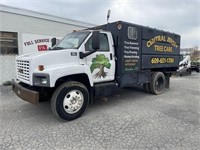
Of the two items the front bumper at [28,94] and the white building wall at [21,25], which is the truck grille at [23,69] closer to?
the front bumper at [28,94]

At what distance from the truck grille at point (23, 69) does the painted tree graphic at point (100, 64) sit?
5.40 feet

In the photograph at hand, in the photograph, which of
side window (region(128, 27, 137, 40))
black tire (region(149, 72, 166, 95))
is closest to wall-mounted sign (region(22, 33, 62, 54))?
side window (region(128, 27, 137, 40))

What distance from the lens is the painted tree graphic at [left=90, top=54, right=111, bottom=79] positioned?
482 cm

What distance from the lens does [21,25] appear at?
8.78 meters

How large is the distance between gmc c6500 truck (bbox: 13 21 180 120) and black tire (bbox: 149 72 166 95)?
0.01 m

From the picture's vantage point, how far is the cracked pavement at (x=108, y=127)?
10.6 ft

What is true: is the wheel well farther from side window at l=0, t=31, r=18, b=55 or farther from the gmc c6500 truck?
side window at l=0, t=31, r=18, b=55

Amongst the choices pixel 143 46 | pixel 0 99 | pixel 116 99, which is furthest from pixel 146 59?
pixel 0 99

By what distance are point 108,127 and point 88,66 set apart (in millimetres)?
1674

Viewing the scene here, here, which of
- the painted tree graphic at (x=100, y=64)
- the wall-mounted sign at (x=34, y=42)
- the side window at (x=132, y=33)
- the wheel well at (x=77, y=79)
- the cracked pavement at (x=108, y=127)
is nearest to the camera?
the cracked pavement at (x=108, y=127)

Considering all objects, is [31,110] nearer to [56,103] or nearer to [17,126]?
[17,126]

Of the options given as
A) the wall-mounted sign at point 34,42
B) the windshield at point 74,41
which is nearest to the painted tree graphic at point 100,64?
the windshield at point 74,41

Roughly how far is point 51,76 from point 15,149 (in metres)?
1.56

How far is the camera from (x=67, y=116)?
13.9ft
